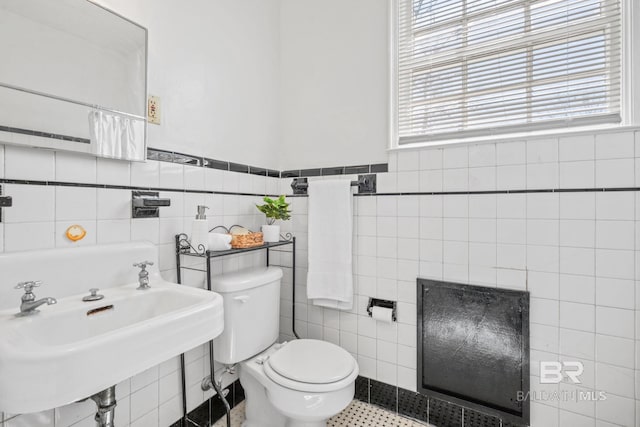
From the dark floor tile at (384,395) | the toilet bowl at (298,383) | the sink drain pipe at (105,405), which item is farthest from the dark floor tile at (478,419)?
the sink drain pipe at (105,405)

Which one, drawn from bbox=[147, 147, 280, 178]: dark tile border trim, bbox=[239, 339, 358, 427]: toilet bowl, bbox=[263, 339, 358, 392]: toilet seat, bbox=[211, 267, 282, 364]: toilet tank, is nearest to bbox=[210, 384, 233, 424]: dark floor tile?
bbox=[239, 339, 358, 427]: toilet bowl

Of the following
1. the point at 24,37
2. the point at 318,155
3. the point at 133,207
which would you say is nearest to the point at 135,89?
the point at 24,37

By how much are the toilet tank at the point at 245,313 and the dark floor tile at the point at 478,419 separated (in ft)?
3.54

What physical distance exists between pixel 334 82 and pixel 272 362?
164 cm

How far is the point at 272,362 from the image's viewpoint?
1.42 m

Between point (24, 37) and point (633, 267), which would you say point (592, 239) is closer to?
point (633, 267)

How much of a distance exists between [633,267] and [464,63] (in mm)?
1212

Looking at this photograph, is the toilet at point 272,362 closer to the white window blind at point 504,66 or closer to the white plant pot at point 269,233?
the white plant pot at point 269,233

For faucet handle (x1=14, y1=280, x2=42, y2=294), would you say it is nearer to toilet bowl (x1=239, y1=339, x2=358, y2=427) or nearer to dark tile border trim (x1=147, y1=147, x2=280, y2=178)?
dark tile border trim (x1=147, y1=147, x2=280, y2=178)

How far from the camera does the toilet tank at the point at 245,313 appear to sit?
4.75 feet

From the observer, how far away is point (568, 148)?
52.6 inches

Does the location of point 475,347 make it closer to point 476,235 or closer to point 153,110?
point 476,235

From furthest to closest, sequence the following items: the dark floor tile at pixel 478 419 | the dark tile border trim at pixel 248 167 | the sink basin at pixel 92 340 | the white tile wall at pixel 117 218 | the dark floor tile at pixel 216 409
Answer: the dark floor tile at pixel 216 409 → the dark floor tile at pixel 478 419 → the dark tile border trim at pixel 248 167 → the white tile wall at pixel 117 218 → the sink basin at pixel 92 340

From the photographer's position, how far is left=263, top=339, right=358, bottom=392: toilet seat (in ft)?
4.22
